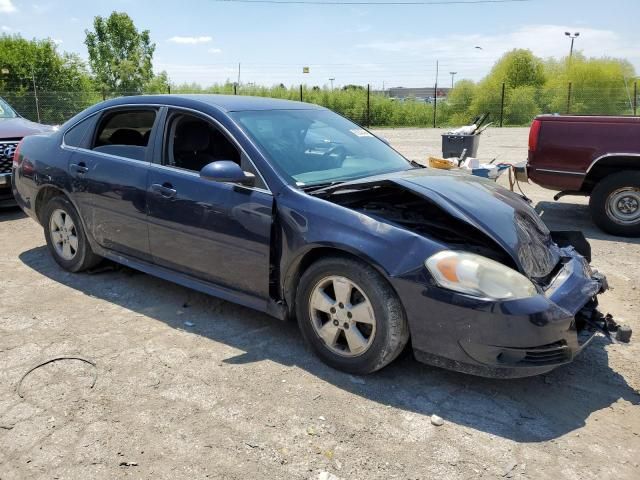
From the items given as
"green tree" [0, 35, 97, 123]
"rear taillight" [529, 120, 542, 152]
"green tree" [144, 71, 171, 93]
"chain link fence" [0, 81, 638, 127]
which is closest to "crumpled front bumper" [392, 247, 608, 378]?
"rear taillight" [529, 120, 542, 152]

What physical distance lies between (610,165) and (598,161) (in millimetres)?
175

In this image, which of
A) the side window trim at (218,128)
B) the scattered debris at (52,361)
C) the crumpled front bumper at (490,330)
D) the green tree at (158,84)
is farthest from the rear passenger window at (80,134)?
the green tree at (158,84)

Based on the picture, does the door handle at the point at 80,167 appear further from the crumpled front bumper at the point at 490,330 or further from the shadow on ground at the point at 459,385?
the crumpled front bumper at the point at 490,330

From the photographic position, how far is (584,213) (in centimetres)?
829

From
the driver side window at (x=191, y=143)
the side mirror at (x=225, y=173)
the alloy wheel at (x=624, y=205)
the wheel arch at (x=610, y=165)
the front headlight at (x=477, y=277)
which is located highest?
the driver side window at (x=191, y=143)

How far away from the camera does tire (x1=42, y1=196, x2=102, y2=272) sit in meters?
5.06

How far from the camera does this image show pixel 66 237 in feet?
17.2

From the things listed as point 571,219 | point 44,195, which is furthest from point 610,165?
point 44,195

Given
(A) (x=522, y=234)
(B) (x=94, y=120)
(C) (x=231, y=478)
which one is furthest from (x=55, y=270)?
(A) (x=522, y=234)

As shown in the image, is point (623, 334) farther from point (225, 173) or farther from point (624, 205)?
point (624, 205)

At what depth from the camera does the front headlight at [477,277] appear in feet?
9.71

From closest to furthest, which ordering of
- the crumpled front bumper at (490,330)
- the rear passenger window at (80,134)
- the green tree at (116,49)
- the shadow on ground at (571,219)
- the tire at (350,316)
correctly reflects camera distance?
1. the crumpled front bumper at (490,330)
2. the tire at (350,316)
3. the rear passenger window at (80,134)
4. the shadow on ground at (571,219)
5. the green tree at (116,49)

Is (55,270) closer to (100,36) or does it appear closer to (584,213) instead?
(584,213)

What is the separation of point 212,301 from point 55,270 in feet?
6.02
